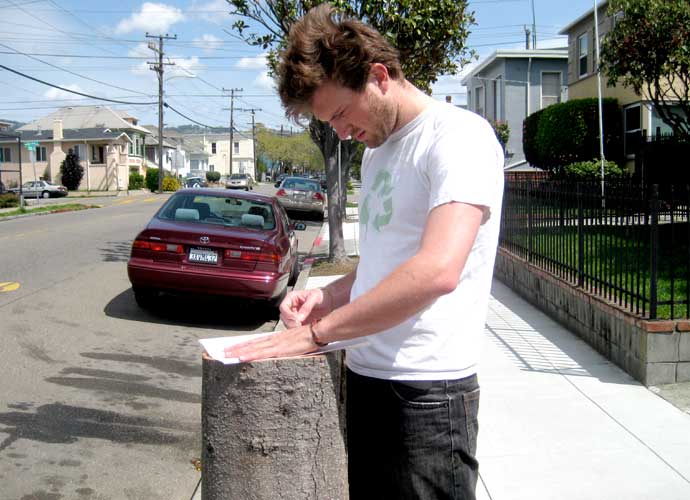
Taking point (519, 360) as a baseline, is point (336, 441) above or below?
above

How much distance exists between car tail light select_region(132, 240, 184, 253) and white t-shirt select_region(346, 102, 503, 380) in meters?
6.89

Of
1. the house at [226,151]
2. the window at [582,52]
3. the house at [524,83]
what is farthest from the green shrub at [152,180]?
the house at [226,151]

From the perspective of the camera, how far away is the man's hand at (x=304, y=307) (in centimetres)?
223

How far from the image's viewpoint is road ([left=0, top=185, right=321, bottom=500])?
4.45 meters

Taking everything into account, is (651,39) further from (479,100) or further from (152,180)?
(152,180)

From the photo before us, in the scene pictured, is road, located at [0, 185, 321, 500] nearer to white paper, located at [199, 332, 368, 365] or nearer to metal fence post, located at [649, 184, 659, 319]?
white paper, located at [199, 332, 368, 365]

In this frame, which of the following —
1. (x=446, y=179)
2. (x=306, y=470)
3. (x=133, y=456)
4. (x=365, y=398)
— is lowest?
(x=133, y=456)

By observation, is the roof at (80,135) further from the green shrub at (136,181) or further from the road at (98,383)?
the road at (98,383)

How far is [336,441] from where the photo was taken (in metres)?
2.04

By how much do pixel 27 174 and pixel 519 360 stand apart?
60967mm

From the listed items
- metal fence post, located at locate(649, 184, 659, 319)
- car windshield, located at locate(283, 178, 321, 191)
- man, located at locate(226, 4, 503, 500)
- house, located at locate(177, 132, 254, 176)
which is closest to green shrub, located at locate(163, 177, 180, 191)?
car windshield, located at locate(283, 178, 321, 191)

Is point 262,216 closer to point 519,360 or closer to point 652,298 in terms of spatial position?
point 519,360

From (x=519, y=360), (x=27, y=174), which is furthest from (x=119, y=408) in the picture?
(x=27, y=174)

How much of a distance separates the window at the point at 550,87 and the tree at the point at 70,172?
38.9m
